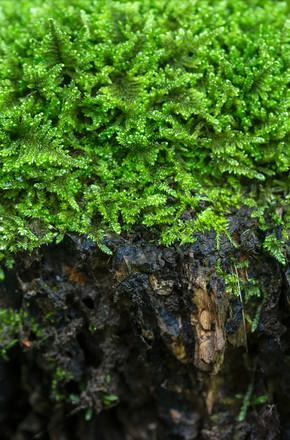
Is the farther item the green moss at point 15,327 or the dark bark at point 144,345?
the green moss at point 15,327

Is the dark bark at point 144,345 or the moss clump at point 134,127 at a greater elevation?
the moss clump at point 134,127

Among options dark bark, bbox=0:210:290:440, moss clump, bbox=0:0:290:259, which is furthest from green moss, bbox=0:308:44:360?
moss clump, bbox=0:0:290:259

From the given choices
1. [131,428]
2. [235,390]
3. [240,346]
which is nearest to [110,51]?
[240,346]

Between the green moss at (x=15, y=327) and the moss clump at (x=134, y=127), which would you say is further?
the green moss at (x=15, y=327)

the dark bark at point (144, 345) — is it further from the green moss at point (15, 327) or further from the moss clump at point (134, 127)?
the moss clump at point (134, 127)

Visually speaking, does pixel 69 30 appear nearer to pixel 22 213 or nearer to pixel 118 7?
pixel 118 7

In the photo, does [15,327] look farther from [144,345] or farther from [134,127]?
[134,127]

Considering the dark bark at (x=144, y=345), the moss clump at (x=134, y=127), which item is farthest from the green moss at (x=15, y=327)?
the moss clump at (x=134, y=127)

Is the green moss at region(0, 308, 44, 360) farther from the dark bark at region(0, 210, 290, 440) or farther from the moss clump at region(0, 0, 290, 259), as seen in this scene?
the moss clump at region(0, 0, 290, 259)

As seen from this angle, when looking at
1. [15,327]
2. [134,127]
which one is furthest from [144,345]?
[134,127]
